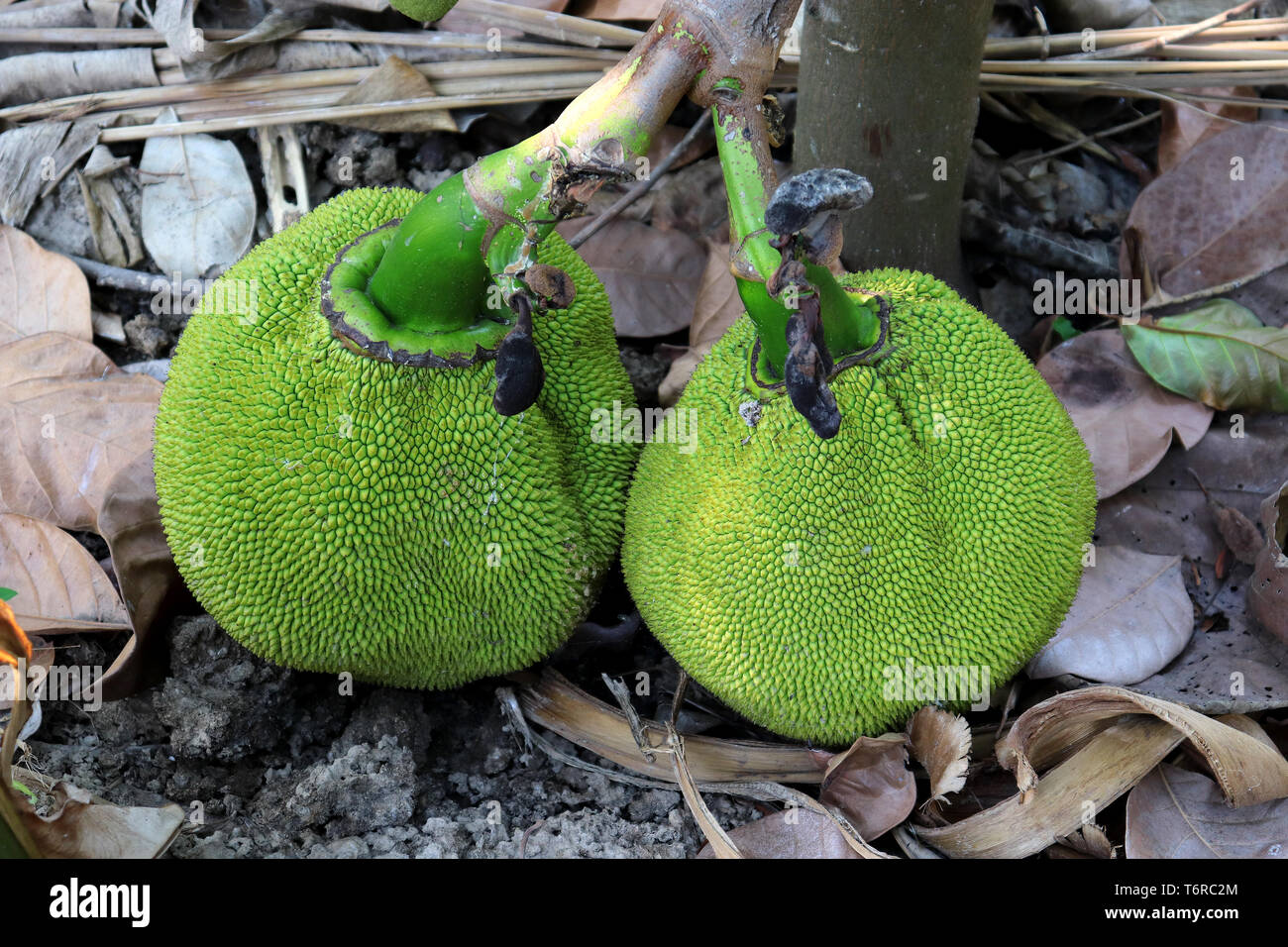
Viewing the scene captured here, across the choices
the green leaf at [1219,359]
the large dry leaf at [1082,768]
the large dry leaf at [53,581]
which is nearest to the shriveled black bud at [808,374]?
the large dry leaf at [1082,768]

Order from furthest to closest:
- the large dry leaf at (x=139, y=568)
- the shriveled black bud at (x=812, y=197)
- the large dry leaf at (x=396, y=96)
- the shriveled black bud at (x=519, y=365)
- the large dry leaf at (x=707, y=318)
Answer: the large dry leaf at (x=396, y=96)
the large dry leaf at (x=707, y=318)
the large dry leaf at (x=139, y=568)
the shriveled black bud at (x=519, y=365)
the shriveled black bud at (x=812, y=197)

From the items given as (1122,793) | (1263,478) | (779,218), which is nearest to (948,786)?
(1122,793)

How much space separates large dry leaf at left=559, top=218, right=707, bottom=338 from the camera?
1907 mm

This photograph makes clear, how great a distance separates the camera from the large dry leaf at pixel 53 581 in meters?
1.59

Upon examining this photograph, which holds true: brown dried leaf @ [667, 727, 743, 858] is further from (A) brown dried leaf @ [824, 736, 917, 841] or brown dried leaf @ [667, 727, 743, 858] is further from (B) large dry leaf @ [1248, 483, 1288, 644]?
(B) large dry leaf @ [1248, 483, 1288, 644]

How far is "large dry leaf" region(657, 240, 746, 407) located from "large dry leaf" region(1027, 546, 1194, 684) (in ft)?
2.24

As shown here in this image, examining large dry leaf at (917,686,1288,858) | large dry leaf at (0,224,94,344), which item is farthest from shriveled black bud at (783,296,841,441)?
large dry leaf at (0,224,94,344)

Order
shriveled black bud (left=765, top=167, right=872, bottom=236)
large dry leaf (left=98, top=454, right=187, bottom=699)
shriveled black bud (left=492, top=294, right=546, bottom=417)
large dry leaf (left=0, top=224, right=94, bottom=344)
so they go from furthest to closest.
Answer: large dry leaf (left=0, top=224, right=94, bottom=344), large dry leaf (left=98, top=454, right=187, bottom=699), shriveled black bud (left=492, top=294, right=546, bottom=417), shriveled black bud (left=765, top=167, right=872, bottom=236)

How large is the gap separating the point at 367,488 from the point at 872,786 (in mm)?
751

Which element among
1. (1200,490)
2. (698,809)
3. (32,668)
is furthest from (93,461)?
(1200,490)

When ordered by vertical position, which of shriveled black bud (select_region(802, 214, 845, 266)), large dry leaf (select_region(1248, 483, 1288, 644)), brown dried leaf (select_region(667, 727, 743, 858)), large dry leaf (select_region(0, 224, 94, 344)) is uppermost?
shriveled black bud (select_region(802, 214, 845, 266))

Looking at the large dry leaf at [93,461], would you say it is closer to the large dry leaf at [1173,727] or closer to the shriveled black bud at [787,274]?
the shriveled black bud at [787,274]

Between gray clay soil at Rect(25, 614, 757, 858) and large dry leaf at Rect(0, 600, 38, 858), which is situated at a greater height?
large dry leaf at Rect(0, 600, 38, 858)

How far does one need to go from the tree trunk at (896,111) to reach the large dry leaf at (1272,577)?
61cm
